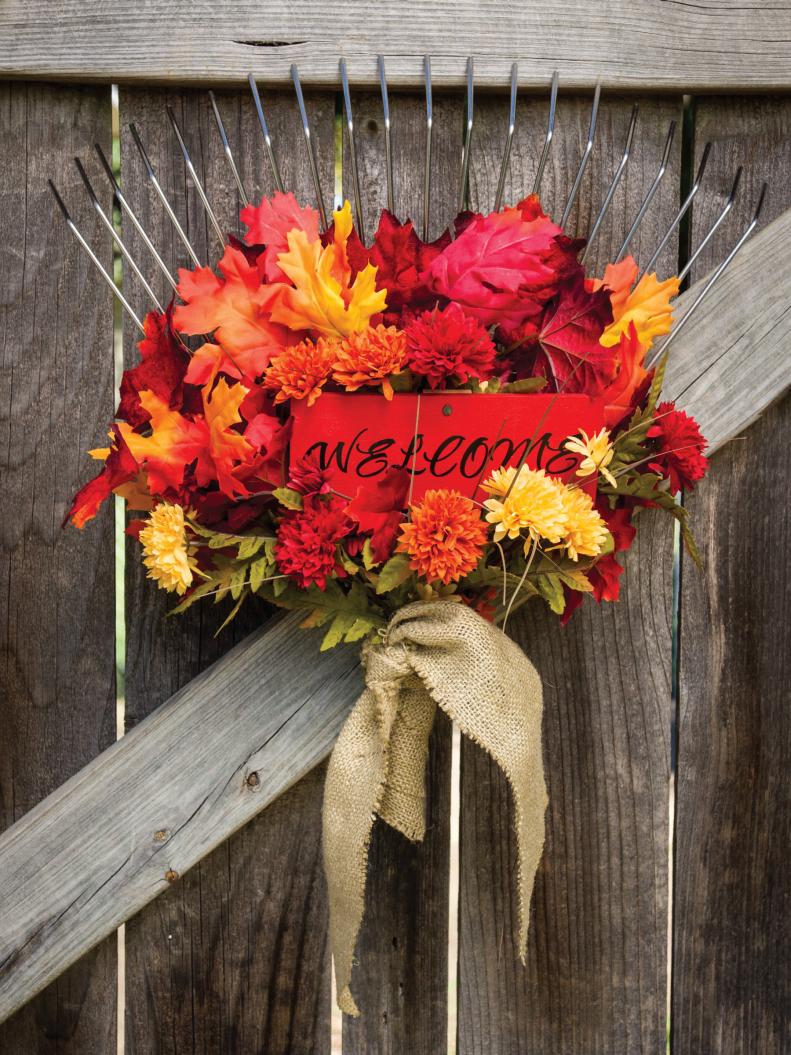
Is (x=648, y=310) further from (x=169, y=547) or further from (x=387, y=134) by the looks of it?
(x=169, y=547)

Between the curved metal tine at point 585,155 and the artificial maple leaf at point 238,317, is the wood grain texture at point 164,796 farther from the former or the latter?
the curved metal tine at point 585,155

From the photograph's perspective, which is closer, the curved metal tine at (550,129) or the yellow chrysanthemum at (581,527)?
the yellow chrysanthemum at (581,527)

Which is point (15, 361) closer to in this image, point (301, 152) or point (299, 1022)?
point (301, 152)

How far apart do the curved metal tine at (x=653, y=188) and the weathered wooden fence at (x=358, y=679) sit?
1 centimetres

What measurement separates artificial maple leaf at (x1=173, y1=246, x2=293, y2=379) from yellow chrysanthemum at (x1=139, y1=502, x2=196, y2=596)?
146mm

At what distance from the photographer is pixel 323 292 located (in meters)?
0.73

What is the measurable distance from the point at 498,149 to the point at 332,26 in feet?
0.73

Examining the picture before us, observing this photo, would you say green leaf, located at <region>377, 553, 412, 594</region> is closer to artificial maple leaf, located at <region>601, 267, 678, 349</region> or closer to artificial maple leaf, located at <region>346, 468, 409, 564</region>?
artificial maple leaf, located at <region>346, 468, 409, 564</region>

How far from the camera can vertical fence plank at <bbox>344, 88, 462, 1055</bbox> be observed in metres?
0.95

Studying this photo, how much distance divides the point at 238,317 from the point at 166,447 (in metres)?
0.14

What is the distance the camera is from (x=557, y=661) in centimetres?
98

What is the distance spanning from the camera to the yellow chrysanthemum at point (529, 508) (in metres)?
0.70

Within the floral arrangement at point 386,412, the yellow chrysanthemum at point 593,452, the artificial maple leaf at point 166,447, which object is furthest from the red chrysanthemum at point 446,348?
the artificial maple leaf at point 166,447

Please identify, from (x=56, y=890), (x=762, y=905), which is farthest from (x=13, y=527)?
(x=762, y=905)
